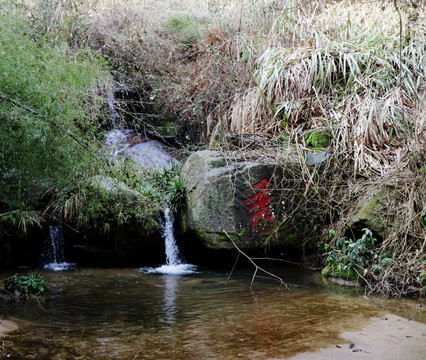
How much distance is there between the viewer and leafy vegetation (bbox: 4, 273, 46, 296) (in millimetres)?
4682

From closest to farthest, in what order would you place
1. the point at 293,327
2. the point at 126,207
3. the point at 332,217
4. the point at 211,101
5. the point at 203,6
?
the point at 293,327 < the point at 332,217 < the point at 126,207 < the point at 211,101 < the point at 203,6

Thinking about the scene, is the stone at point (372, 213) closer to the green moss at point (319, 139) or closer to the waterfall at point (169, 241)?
the green moss at point (319, 139)

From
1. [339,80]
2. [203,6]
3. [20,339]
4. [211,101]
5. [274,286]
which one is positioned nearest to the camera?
[20,339]

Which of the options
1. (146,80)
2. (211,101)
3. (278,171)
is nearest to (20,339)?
(278,171)

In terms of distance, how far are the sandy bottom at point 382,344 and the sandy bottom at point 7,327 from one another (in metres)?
2.07

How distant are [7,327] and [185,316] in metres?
1.40

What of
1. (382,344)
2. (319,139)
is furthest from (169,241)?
(382,344)

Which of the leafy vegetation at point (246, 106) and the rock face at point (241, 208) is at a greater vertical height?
the leafy vegetation at point (246, 106)

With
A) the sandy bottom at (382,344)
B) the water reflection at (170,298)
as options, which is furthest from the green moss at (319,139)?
the sandy bottom at (382,344)

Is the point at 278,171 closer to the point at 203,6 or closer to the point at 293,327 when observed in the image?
the point at 293,327

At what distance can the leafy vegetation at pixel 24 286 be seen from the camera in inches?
184

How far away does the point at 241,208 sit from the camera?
6.14 metres

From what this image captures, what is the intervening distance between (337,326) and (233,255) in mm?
2645

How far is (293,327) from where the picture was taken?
369 centimetres
